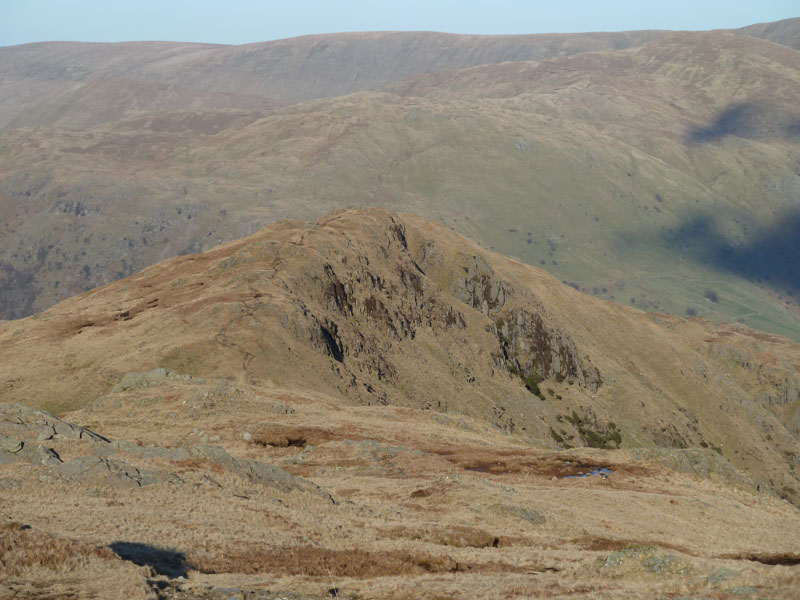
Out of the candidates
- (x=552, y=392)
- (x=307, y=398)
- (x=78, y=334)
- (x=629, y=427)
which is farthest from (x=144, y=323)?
(x=629, y=427)

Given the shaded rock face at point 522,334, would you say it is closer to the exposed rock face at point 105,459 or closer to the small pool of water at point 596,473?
the small pool of water at point 596,473

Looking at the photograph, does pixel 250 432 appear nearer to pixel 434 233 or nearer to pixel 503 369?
pixel 503 369

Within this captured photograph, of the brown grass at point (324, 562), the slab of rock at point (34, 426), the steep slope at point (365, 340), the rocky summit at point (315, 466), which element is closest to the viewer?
the rocky summit at point (315, 466)

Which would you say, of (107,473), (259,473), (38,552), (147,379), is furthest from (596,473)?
(38,552)

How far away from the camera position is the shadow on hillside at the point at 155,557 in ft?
91.4

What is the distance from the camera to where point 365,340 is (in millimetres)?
124438

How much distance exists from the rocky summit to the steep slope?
1.82 ft

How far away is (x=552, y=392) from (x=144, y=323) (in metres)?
99.8

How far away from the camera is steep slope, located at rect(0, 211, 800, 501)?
307 ft

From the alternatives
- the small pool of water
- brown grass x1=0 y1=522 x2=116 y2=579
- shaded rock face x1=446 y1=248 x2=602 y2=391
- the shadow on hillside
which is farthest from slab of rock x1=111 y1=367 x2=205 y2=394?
shaded rock face x1=446 y1=248 x2=602 y2=391

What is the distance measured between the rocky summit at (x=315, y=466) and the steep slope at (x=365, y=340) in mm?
555

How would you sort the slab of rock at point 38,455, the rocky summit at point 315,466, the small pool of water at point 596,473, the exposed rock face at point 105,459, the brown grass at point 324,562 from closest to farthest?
the rocky summit at point 315,466 → the brown grass at point 324,562 → the exposed rock face at point 105,459 → the slab of rock at point 38,455 → the small pool of water at point 596,473

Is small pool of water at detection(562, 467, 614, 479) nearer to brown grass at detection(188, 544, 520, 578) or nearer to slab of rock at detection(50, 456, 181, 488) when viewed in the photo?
brown grass at detection(188, 544, 520, 578)

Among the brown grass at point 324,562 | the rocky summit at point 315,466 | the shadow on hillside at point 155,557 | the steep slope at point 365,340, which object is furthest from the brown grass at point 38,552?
the steep slope at point 365,340
